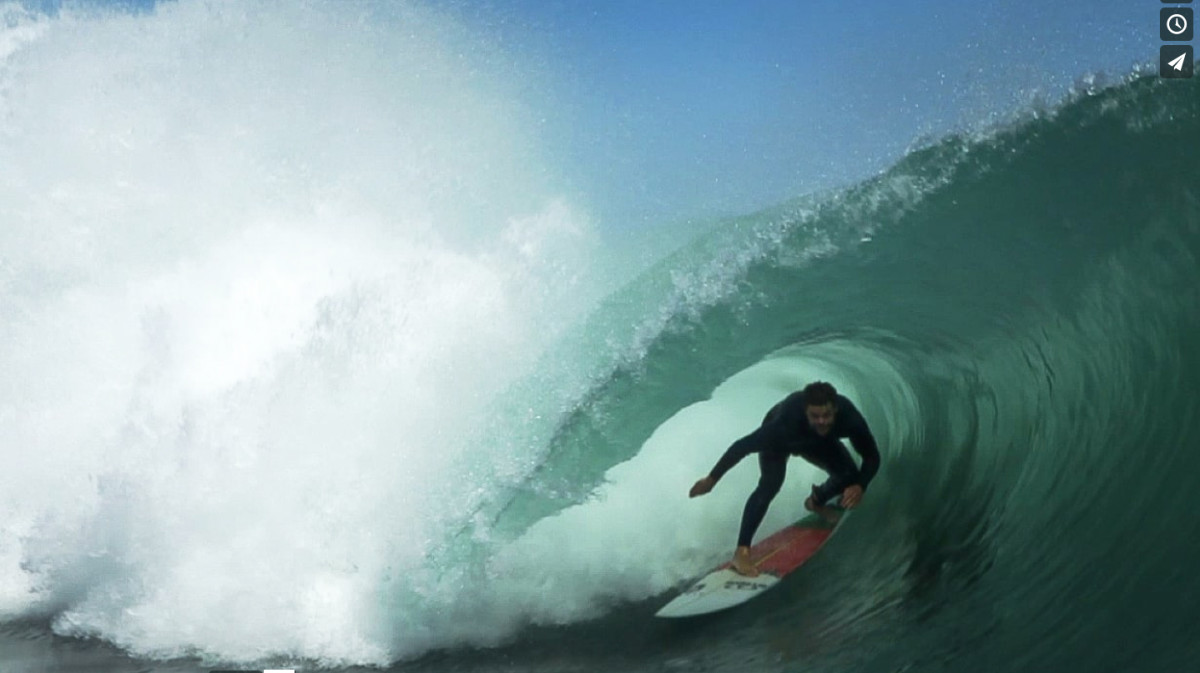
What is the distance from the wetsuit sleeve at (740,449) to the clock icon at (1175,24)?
2399mm

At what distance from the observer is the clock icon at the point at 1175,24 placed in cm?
406

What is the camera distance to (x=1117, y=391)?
4168mm

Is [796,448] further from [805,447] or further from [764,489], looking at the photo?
[764,489]

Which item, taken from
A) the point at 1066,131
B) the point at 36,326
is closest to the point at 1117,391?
the point at 1066,131

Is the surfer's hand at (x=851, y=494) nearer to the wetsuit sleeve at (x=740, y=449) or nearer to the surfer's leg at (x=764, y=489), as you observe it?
the surfer's leg at (x=764, y=489)

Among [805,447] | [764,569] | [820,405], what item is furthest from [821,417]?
[764,569]

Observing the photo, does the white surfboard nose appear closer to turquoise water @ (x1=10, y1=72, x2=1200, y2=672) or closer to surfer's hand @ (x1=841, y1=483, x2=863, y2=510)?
turquoise water @ (x1=10, y1=72, x2=1200, y2=672)

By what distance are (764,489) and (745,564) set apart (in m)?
0.42

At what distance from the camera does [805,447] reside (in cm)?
449

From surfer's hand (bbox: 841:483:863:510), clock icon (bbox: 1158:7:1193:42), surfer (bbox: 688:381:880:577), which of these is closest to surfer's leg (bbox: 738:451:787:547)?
surfer (bbox: 688:381:880:577)

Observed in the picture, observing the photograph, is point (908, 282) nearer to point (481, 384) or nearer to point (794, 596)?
point (794, 596)

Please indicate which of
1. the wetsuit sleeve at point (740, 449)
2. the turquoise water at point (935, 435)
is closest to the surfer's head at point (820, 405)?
the wetsuit sleeve at point (740, 449)

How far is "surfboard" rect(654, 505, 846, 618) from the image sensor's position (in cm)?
456

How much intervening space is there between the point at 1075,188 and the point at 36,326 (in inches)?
269
